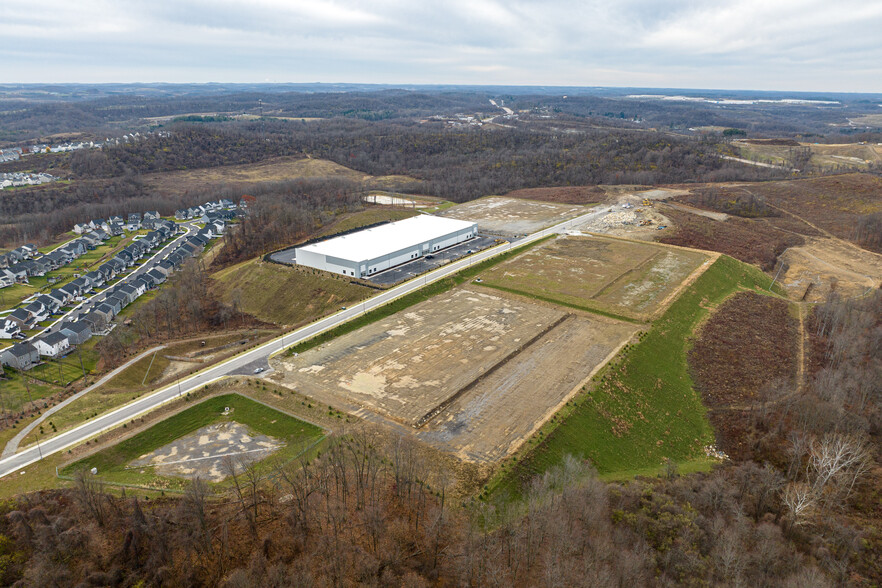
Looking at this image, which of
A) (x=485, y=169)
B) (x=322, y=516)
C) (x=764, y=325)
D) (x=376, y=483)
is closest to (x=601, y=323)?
(x=764, y=325)

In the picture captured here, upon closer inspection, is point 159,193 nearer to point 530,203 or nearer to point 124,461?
point 530,203

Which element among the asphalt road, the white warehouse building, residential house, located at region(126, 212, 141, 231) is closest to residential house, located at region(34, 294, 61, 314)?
the white warehouse building

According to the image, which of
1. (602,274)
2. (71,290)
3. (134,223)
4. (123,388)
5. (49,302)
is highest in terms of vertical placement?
(602,274)

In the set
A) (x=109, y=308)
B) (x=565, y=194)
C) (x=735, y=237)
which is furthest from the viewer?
(x=565, y=194)

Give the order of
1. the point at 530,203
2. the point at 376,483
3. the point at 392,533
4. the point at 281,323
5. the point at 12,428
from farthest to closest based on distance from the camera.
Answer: the point at 530,203 < the point at 281,323 < the point at 12,428 < the point at 376,483 < the point at 392,533

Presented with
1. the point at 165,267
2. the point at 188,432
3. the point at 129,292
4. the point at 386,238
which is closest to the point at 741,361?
the point at 386,238

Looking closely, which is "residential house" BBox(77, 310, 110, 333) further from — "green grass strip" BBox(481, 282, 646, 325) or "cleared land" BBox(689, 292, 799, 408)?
"cleared land" BBox(689, 292, 799, 408)

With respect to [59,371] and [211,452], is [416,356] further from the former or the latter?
[59,371]
